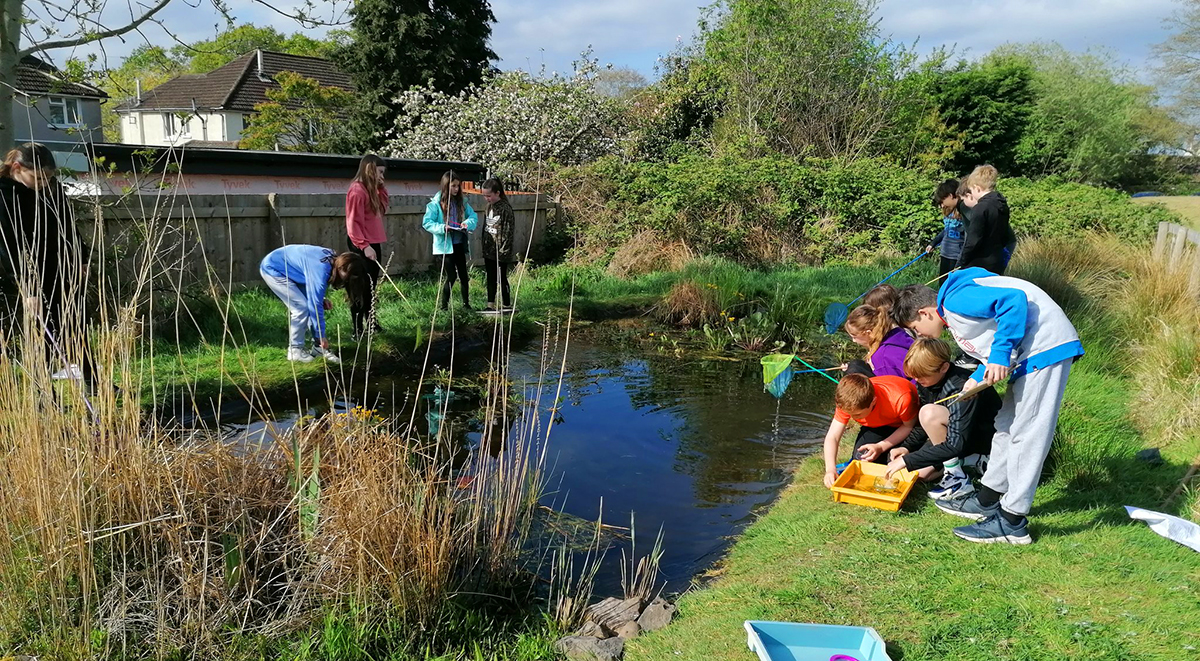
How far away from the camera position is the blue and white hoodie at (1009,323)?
348cm

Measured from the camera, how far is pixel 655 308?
10.2 meters

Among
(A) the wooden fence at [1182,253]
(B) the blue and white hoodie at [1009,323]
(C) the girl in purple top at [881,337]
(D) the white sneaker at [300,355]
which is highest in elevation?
(A) the wooden fence at [1182,253]

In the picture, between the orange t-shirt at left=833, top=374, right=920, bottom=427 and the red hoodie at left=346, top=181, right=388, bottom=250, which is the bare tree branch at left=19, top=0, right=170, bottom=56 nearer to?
the red hoodie at left=346, top=181, right=388, bottom=250

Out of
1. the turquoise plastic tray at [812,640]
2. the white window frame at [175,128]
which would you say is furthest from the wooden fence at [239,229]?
the turquoise plastic tray at [812,640]

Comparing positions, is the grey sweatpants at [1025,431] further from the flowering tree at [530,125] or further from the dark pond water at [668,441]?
the flowering tree at [530,125]

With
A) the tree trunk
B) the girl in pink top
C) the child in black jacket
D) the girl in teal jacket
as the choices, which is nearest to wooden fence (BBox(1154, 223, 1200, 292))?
the child in black jacket

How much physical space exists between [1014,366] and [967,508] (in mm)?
947

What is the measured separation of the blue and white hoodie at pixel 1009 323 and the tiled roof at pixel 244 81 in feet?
116

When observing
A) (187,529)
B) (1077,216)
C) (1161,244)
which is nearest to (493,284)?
(187,529)

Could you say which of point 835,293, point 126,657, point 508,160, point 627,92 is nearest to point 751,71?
point 627,92

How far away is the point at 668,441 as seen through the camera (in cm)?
588

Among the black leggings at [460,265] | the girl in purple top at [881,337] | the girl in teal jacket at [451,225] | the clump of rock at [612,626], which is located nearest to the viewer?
the clump of rock at [612,626]

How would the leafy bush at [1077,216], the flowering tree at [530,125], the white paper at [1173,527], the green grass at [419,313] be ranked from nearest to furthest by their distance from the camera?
the white paper at [1173,527], the green grass at [419,313], the leafy bush at [1077,216], the flowering tree at [530,125]

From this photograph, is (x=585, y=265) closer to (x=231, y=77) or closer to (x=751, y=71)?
(x=751, y=71)
